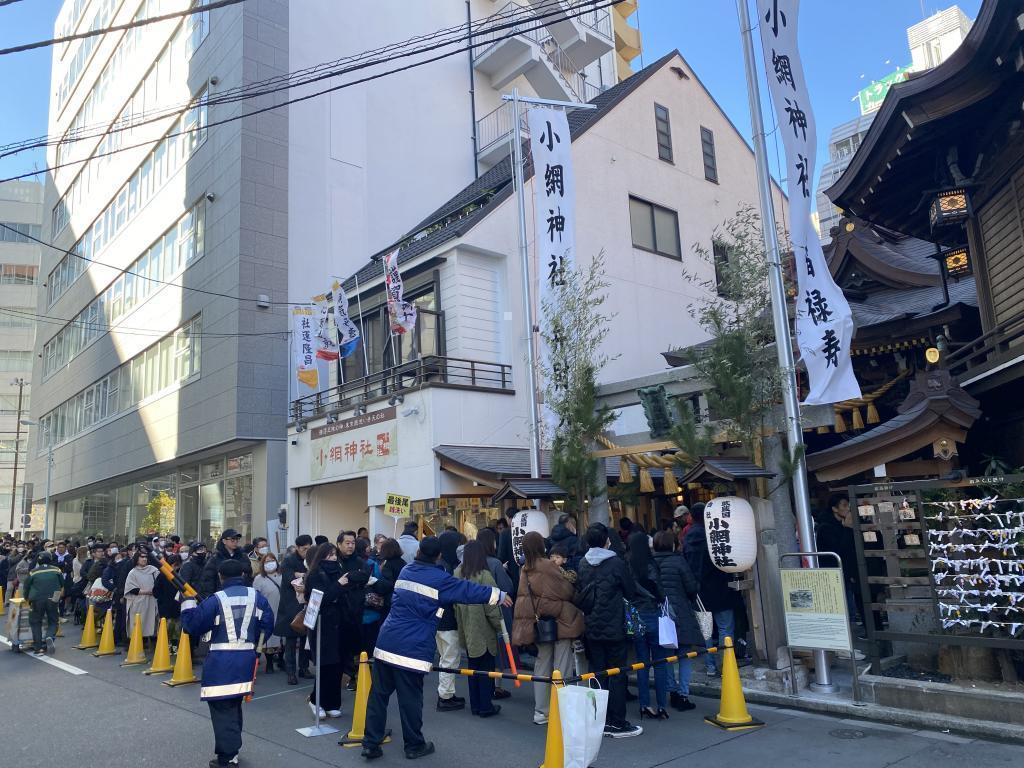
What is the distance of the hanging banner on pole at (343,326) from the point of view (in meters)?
19.3

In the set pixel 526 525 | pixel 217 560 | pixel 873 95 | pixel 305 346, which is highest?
pixel 873 95

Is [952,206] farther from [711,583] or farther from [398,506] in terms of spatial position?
[398,506]

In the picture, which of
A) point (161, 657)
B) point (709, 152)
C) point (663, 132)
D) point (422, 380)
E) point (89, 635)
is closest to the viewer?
point (161, 657)

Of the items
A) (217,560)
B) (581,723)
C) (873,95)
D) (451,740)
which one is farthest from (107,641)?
(873,95)

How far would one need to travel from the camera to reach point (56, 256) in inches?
1610

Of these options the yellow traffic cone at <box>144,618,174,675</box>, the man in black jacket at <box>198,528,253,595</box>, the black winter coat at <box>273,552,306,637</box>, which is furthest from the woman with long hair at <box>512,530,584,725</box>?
the yellow traffic cone at <box>144,618,174,675</box>

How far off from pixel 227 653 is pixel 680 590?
456 cm

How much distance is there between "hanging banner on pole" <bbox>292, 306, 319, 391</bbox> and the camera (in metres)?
19.9

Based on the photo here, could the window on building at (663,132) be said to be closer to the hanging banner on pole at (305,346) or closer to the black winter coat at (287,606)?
the hanging banner on pole at (305,346)

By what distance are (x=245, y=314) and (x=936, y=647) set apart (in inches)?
731

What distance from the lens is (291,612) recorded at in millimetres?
9484

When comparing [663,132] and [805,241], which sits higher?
[663,132]

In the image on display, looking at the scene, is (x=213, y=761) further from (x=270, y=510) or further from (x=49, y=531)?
(x=49, y=531)

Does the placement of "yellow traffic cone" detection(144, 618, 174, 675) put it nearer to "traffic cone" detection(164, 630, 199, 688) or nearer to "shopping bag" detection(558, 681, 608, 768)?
"traffic cone" detection(164, 630, 199, 688)
